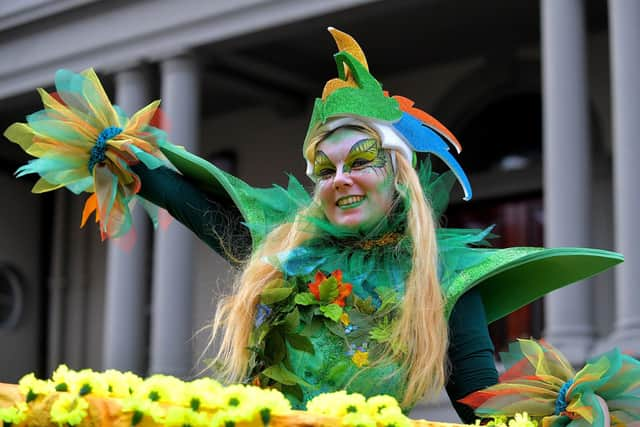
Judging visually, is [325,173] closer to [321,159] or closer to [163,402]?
[321,159]

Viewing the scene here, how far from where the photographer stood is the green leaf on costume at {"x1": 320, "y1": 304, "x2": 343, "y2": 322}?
7.92 feet

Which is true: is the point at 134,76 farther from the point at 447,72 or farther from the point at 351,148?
the point at 351,148

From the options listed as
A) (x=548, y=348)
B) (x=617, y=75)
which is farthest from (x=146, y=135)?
(x=617, y=75)

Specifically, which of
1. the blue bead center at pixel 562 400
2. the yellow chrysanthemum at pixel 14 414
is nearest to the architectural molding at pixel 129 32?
the blue bead center at pixel 562 400

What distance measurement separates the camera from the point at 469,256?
8.14 feet

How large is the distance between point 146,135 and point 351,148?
1.78 feet

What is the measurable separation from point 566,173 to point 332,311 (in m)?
7.37

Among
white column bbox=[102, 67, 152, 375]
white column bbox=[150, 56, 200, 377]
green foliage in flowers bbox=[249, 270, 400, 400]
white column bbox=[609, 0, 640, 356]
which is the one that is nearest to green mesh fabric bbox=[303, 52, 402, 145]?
green foliage in flowers bbox=[249, 270, 400, 400]

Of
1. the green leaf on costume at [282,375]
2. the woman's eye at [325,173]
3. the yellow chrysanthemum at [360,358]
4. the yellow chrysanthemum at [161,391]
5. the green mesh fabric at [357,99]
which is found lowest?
the yellow chrysanthemum at [161,391]

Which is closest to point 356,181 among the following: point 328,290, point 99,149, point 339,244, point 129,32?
point 339,244

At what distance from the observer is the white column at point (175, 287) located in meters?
11.5

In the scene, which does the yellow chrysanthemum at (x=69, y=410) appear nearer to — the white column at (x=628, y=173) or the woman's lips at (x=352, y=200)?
the woman's lips at (x=352, y=200)

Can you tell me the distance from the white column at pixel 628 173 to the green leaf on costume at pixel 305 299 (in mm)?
6581

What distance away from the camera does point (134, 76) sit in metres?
12.6
